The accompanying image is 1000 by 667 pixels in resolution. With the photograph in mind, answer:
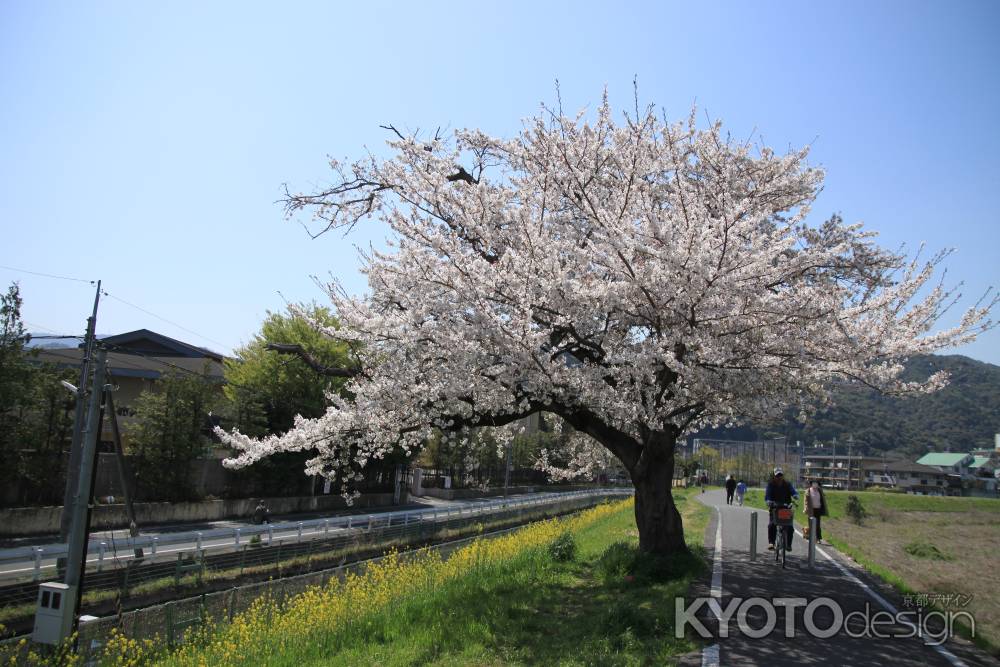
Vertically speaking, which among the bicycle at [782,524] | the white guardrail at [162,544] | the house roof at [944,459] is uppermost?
Answer: the bicycle at [782,524]

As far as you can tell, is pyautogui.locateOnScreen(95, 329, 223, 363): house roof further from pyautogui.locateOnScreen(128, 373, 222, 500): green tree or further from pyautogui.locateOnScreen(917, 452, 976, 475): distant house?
pyautogui.locateOnScreen(917, 452, 976, 475): distant house

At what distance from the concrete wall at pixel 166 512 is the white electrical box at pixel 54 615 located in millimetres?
8741

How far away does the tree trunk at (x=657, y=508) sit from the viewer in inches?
464

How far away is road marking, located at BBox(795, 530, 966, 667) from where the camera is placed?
6.77 metres

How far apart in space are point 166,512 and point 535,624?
27728 mm

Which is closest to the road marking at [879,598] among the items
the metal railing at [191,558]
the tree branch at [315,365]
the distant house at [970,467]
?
the tree branch at [315,365]

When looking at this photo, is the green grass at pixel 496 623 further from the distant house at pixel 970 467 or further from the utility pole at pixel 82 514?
the distant house at pixel 970 467

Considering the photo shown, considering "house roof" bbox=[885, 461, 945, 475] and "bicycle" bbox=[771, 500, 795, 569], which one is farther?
"house roof" bbox=[885, 461, 945, 475]

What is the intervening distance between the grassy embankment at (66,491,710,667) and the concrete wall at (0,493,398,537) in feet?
32.1

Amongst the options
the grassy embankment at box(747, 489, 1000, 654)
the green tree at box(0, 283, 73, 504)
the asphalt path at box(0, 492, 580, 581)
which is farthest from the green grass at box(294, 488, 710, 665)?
the green tree at box(0, 283, 73, 504)

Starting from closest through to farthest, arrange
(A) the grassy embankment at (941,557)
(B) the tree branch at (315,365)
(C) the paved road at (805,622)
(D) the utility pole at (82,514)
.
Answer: (C) the paved road at (805,622)
(D) the utility pole at (82,514)
(A) the grassy embankment at (941,557)
(B) the tree branch at (315,365)

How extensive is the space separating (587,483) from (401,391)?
7257 cm

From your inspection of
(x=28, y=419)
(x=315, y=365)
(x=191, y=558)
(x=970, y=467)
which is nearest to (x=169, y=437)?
(x=28, y=419)

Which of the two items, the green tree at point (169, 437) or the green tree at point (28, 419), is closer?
the green tree at point (28, 419)
